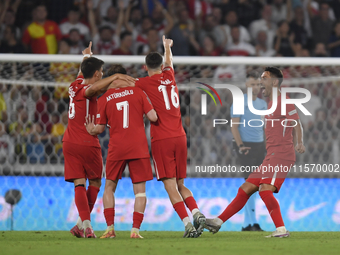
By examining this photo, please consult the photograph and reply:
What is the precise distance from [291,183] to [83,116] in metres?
2.41

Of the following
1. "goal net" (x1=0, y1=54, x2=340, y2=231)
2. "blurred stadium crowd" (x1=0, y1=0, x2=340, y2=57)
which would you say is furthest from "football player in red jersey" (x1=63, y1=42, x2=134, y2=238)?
Result: "blurred stadium crowd" (x1=0, y1=0, x2=340, y2=57)

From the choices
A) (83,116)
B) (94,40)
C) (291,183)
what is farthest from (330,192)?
(94,40)

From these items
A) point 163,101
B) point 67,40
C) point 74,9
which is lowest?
point 163,101

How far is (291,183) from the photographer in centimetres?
509

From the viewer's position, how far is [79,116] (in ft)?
12.8

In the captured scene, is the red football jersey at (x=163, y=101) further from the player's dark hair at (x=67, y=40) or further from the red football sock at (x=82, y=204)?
the player's dark hair at (x=67, y=40)

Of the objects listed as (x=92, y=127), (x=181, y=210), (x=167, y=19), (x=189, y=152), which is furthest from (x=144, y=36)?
(x=181, y=210)

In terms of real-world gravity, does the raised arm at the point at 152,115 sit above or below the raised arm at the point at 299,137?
above

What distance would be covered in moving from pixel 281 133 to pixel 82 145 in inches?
63.0

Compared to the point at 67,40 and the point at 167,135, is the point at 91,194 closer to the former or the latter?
the point at 167,135

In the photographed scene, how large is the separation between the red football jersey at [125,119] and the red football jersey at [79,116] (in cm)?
22

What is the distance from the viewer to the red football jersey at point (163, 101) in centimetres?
380

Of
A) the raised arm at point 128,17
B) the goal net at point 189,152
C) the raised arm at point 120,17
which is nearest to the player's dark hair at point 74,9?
the raised arm at point 120,17

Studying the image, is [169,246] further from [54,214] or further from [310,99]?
[310,99]
